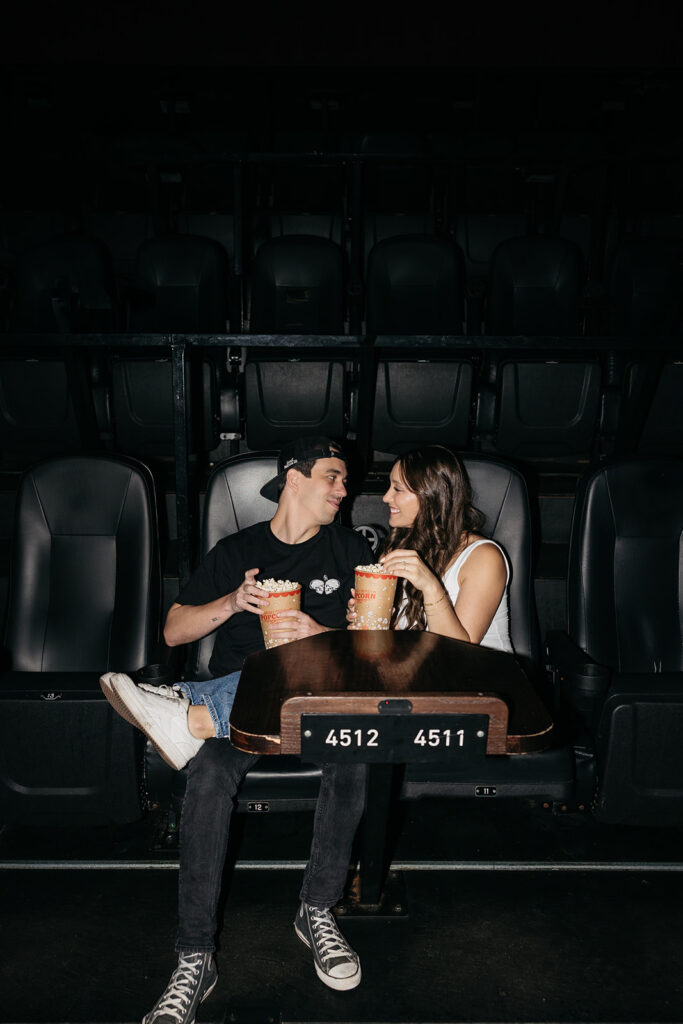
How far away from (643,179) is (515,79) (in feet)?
4.14

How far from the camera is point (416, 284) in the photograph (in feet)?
11.2

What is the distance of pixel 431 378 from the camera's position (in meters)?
3.17

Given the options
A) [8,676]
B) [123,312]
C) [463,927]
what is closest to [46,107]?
[123,312]

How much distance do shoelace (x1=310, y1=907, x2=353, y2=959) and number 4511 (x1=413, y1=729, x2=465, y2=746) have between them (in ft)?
2.40

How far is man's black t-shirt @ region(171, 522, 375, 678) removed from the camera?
193 cm

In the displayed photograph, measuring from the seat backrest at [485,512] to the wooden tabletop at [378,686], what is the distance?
567 mm

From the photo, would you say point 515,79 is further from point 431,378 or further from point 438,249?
point 431,378

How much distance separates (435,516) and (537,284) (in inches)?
79.9

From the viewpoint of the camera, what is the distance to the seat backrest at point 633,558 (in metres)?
2.02

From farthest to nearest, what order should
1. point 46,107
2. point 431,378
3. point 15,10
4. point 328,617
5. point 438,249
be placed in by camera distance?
point 46,107 → point 15,10 → point 438,249 → point 431,378 → point 328,617

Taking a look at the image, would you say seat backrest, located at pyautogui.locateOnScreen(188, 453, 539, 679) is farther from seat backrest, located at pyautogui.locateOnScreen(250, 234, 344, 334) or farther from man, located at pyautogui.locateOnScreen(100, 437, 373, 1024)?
seat backrest, located at pyautogui.locateOnScreen(250, 234, 344, 334)

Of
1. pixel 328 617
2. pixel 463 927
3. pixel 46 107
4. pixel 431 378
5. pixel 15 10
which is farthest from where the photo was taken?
pixel 46 107

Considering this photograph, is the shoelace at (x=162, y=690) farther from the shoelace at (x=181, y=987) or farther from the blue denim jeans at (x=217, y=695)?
the shoelace at (x=181, y=987)

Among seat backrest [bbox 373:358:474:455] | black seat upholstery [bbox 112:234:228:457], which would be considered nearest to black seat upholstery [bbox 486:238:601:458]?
seat backrest [bbox 373:358:474:455]
